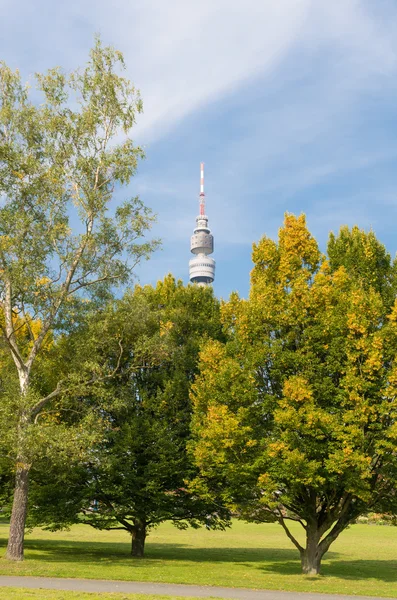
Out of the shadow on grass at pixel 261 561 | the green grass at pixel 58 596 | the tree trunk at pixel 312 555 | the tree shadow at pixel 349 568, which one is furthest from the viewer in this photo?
the shadow on grass at pixel 261 561

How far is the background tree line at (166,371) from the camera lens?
75.6 ft

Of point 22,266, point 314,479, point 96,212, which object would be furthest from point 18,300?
point 314,479

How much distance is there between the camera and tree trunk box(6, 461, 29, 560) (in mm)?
24641

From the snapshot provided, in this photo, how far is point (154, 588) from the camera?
18062mm

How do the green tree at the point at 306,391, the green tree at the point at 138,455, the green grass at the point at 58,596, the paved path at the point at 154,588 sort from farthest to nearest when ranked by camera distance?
1. the green tree at the point at 138,455
2. the green tree at the point at 306,391
3. the paved path at the point at 154,588
4. the green grass at the point at 58,596

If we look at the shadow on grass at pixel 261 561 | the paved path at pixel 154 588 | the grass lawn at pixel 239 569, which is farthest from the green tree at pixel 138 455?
the paved path at pixel 154 588

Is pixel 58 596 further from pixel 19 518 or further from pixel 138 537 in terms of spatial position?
pixel 138 537

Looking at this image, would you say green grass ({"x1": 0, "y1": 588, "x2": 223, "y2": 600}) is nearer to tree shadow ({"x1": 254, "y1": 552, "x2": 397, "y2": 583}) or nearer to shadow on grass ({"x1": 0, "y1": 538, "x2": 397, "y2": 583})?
shadow on grass ({"x1": 0, "y1": 538, "x2": 397, "y2": 583})

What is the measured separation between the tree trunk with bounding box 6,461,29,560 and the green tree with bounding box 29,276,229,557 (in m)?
1.36

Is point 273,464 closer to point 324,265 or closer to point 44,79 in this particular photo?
point 324,265

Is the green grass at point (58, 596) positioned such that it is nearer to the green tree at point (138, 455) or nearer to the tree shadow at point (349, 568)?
the tree shadow at point (349, 568)

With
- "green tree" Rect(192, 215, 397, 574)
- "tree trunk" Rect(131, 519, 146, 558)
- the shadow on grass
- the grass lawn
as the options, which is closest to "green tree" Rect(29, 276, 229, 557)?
"tree trunk" Rect(131, 519, 146, 558)

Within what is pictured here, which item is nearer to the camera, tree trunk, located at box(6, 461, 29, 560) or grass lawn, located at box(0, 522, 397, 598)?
grass lawn, located at box(0, 522, 397, 598)

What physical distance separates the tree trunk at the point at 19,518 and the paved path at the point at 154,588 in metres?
5.89
